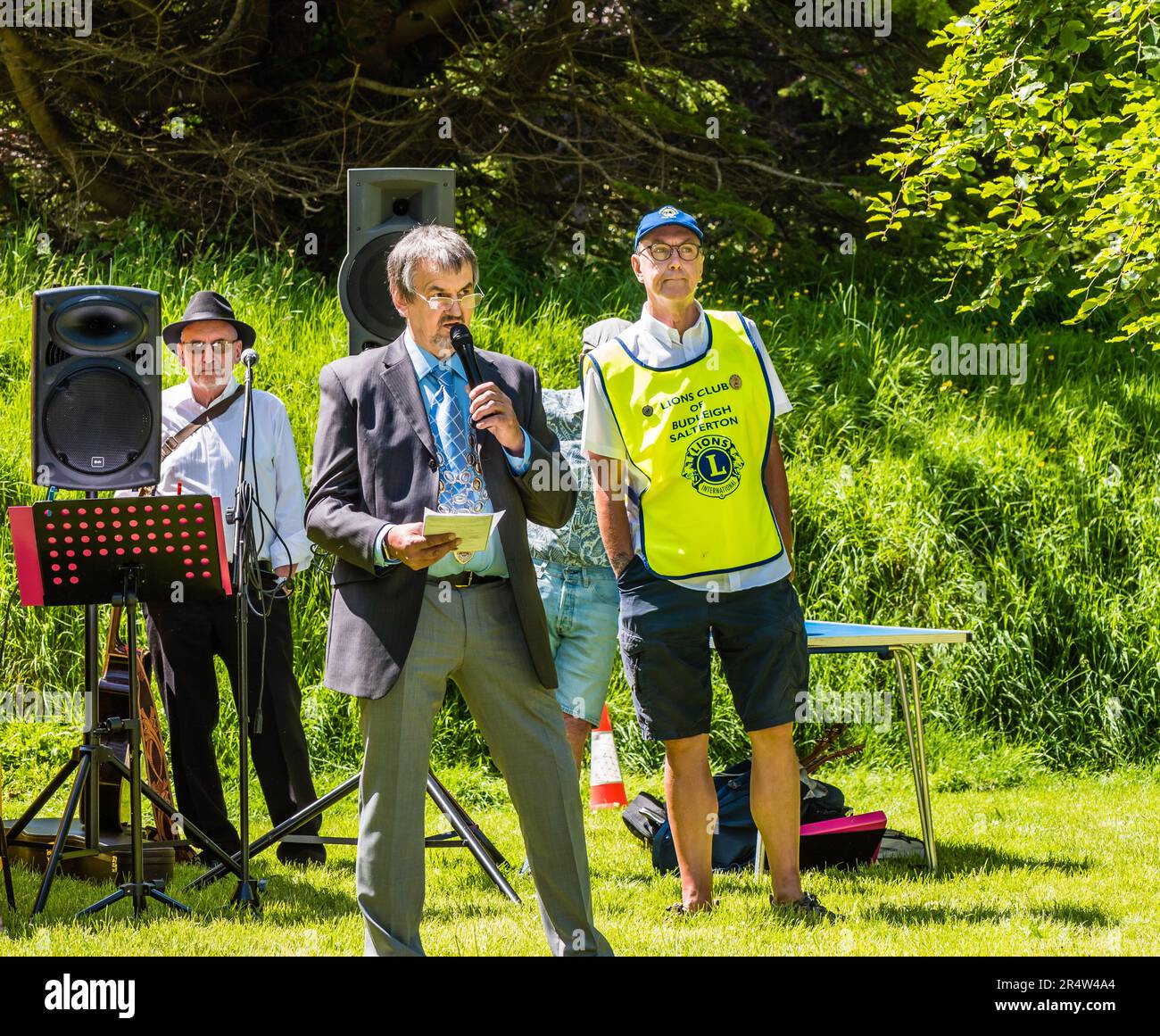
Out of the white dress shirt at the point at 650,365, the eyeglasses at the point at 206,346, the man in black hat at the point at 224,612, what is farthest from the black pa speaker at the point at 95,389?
the white dress shirt at the point at 650,365

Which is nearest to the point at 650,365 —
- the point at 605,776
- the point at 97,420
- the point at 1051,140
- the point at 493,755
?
the point at 493,755

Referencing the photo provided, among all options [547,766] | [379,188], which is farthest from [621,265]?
[547,766]

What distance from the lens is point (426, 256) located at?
3623 mm

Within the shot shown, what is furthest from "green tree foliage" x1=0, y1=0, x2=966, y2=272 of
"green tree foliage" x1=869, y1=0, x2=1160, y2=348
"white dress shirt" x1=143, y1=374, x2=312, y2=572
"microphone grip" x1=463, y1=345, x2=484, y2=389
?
"microphone grip" x1=463, y1=345, x2=484, y2=389

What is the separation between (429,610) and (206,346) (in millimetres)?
2895

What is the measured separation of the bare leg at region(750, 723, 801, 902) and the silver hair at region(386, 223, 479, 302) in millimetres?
2008

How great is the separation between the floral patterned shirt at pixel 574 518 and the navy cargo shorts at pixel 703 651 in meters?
0.73

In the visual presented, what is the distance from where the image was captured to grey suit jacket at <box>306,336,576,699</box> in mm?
3562

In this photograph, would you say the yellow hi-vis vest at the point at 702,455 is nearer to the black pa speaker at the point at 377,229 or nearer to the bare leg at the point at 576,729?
the bare leg at the point at 576,729

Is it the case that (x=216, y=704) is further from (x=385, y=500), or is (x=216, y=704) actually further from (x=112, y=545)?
(x=385, y=500)

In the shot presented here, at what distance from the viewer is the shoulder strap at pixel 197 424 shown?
5.95 meters

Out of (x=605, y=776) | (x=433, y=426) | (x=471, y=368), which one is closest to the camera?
(x=471, y=368)

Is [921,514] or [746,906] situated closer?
[746,906]

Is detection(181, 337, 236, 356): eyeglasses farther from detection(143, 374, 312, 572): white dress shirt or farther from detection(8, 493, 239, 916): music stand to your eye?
detection(8, 493, 239, 916): music stand
